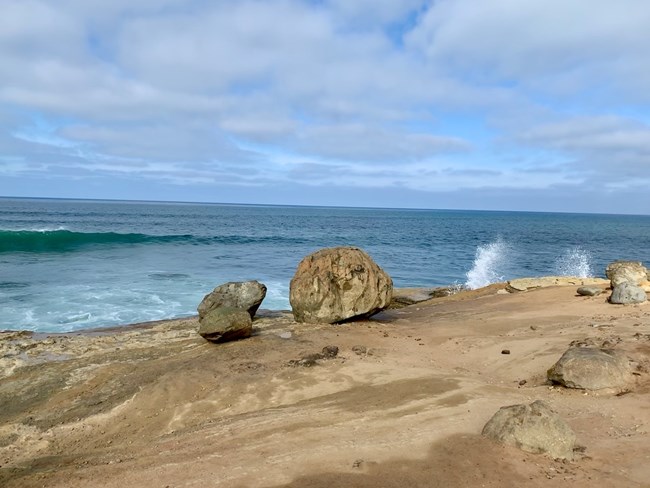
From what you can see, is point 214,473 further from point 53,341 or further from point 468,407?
point 53,341

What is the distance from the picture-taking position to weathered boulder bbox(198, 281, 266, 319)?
12.1 metres

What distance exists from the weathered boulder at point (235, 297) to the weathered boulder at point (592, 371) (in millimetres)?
7563

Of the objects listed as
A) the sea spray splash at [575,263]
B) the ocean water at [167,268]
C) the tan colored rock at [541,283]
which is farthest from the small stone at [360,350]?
the sea spray splash at [575,263]

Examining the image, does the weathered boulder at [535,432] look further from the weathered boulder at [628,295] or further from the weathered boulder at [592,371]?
the weathered boulder at [628,295]

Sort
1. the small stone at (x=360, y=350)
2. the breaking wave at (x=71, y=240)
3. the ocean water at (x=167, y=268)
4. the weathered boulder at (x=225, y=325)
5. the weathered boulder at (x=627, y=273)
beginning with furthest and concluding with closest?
the breaking wave at (x=71, y=240) < the ocean water at (x=167, y=268) < the weathered boulder at (x=627, y=273) < the weathered boulder at (x=225, y=325) < the small stone at (x=360, y=350)

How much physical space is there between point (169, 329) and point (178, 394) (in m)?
5.03

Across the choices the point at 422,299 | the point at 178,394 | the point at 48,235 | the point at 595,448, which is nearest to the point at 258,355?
the point at 178,394

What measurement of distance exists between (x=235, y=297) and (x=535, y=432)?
8.87 meters

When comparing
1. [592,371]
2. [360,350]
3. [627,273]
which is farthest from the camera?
[627,273]

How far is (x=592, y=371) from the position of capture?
21.0 ft

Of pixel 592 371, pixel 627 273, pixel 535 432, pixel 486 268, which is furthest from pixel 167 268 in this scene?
pixel 535 432

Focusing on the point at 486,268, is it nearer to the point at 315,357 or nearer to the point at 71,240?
the point at 315,357

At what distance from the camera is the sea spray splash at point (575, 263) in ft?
101

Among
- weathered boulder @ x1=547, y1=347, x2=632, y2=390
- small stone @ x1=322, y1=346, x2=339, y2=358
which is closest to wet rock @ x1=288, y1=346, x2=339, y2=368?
small stone @ x1=322, y1=346, x2=339, y2=358
